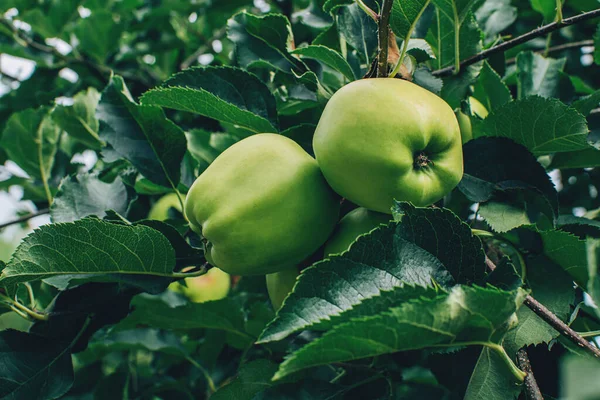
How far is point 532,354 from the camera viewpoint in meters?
0.87

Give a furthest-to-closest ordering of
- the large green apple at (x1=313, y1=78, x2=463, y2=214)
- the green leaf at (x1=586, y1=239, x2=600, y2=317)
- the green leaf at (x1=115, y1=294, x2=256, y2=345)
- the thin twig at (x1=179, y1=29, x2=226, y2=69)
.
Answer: the thin twig at (x1=179, y1=29, x2=226, y2=69) → the green leaf at (x1=115, y1=294, x2=256, y2=345) → the large green apple at (x1=313, y1=78, x2=463, y2=214) → the green leaf at (x1=586, y1=239, x2=600, y2=317)

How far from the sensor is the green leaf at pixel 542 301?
2.43 ft

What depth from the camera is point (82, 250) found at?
76cm

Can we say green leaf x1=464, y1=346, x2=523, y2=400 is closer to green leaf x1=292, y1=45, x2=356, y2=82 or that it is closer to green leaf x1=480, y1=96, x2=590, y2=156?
green leaf x1=480, y1=96, x2=590, y2=156

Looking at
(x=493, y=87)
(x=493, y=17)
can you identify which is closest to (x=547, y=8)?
(x=493, y=17)

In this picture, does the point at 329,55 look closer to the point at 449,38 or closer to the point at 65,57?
the point at 449,38

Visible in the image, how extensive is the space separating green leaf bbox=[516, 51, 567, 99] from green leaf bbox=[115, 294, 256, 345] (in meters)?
0.75

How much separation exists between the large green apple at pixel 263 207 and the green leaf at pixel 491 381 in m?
0.29

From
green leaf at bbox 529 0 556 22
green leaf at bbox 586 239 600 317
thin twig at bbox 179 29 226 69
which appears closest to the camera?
green leaf at bbox 586 239 600 317

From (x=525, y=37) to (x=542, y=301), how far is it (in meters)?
0.43

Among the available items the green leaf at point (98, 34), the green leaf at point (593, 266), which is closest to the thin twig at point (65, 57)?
the green leaf at point (98, 34)

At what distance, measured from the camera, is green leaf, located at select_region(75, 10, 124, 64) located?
1.86m

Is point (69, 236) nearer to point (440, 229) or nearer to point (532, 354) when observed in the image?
point (440, 229)

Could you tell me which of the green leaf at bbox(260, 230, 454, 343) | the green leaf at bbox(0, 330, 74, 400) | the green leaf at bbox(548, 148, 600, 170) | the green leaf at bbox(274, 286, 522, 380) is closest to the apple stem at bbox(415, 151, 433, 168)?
the green leaf at bbox(260, 230, 454, 343)
